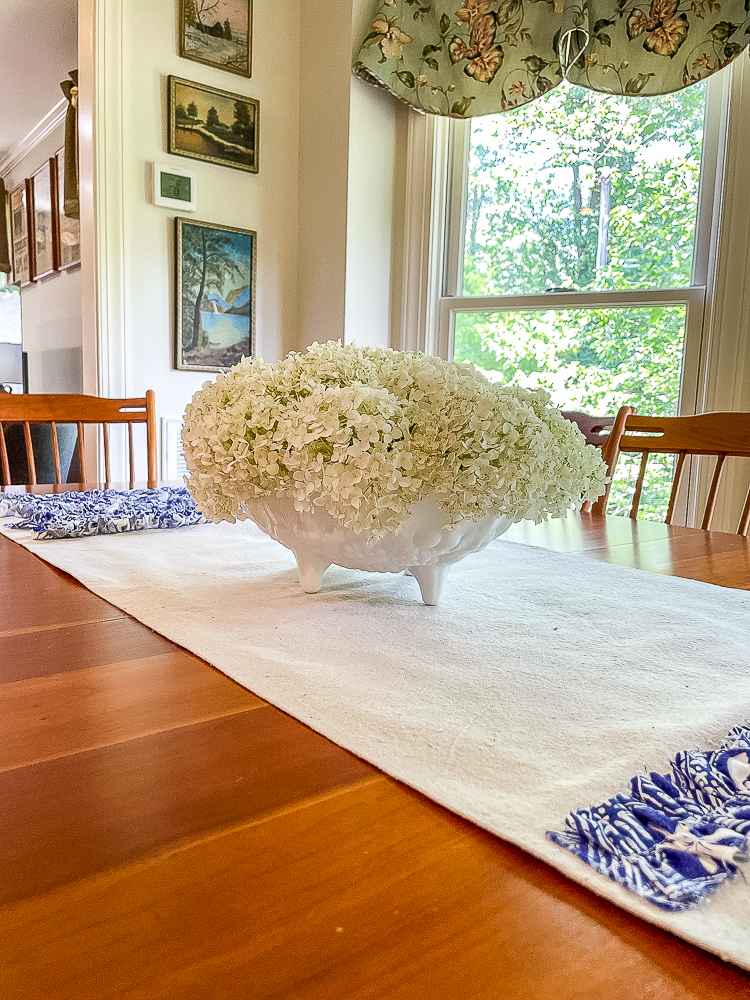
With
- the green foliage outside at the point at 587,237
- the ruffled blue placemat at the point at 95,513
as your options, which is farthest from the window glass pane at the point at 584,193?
the ruffled blue placemat at the point at 95,513

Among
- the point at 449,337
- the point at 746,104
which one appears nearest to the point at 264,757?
the point at 746,104

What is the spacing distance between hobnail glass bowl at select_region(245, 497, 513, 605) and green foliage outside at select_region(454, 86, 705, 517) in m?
2.14

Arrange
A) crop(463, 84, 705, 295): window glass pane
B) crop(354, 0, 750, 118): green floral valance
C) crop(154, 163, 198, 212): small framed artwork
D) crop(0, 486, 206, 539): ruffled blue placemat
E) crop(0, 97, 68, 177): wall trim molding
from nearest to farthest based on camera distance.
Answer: crop(0, 486, 206, 539): ruffled blue placemat < crop(354, 0, 750, 118): green floral valance < crop(463, 84, 705, 295): window glass pane < crop(154, 163, 198, 212): small framed artwork < crop(0, 97, 68, 177): wall trim molding

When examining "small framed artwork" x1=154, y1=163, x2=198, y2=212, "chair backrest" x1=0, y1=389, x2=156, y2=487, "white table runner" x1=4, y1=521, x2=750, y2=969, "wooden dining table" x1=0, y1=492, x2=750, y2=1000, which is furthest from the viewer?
"small framed artwork" x1=154, y1=163, x2=198, y2=212

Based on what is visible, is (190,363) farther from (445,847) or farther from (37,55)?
(445,847)

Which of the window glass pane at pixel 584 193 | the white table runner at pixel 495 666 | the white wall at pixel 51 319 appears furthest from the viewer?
the white wall at pixel 51 319

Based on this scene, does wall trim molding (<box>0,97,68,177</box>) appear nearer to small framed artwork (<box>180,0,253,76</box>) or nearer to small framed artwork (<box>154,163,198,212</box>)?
small framed artwork (<box>180,0,253,76</box>)

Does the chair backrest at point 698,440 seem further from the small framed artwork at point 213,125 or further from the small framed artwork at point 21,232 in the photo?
the small framed artwork at point 21,232

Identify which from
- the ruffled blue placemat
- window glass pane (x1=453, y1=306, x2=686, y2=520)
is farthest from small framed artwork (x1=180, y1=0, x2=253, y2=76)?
the ruffled blue placemat

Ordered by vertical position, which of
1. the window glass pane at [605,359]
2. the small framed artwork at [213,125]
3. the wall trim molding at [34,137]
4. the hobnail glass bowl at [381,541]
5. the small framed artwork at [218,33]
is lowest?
the hobnail glass bowl at [381,541]

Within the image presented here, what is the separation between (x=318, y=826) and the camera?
0.35 meters

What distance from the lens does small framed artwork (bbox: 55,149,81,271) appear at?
16.3ft

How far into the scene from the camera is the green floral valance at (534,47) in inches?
92.7

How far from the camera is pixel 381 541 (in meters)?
0.67
